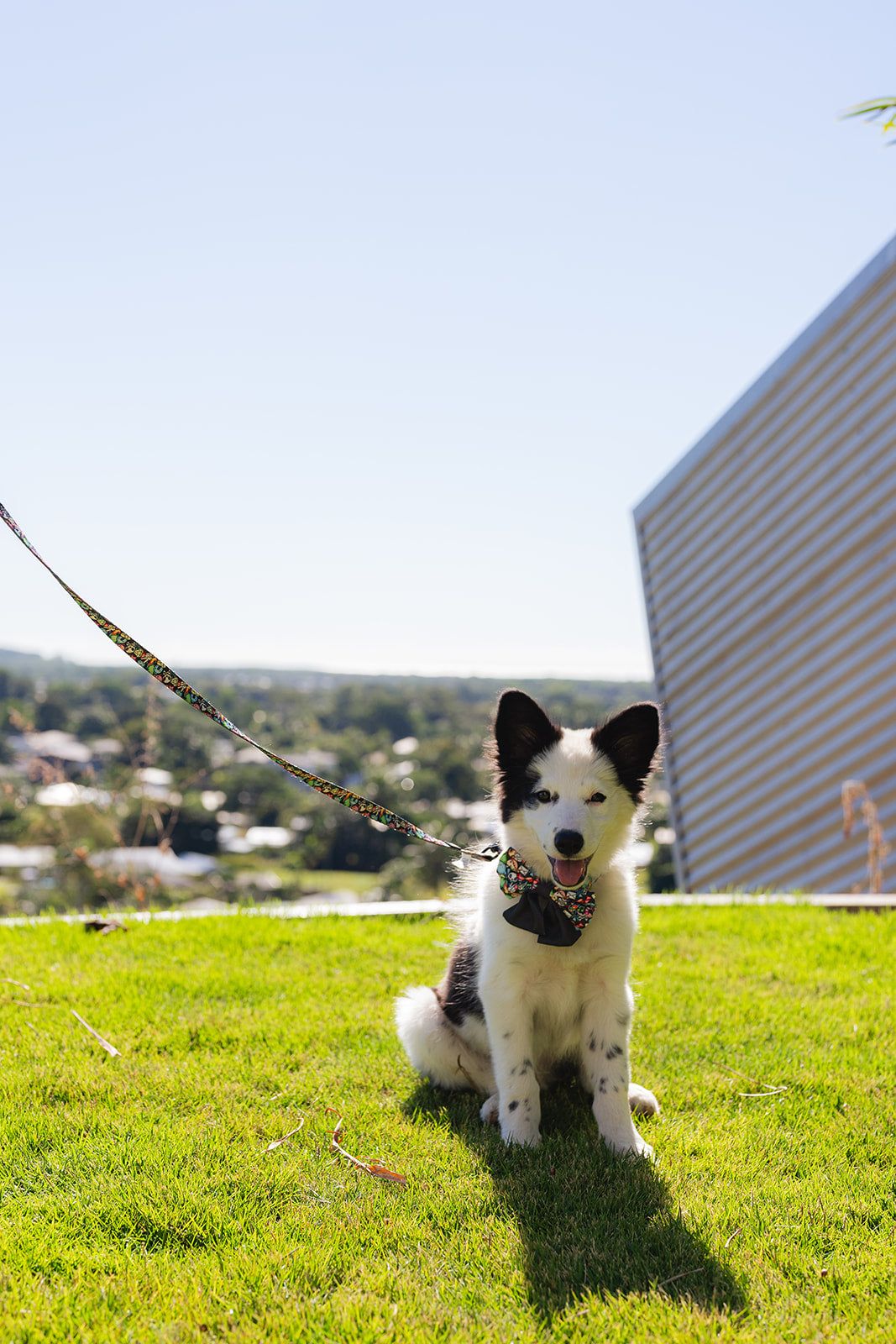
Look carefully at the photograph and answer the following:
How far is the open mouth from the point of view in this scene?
91.4 inches

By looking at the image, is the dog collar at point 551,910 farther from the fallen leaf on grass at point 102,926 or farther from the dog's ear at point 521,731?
the fallen leaf on grass at point 102,926

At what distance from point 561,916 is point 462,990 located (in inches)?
21.0

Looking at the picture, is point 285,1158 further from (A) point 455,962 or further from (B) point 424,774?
(B) point 424,774

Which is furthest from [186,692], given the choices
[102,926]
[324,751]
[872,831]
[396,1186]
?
[324,751]

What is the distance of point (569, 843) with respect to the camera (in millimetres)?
2256

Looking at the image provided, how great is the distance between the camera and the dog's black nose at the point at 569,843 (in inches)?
88.8

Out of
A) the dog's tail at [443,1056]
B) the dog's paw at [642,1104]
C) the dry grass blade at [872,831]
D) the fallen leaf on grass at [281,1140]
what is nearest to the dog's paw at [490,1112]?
Answer: the dog's tail at [443,1056]

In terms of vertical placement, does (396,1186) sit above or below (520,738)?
below

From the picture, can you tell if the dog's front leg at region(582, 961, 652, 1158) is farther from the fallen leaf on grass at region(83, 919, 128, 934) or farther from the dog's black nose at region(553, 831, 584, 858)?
the fallen leaf on grass at region(83, 919, 128, 934)

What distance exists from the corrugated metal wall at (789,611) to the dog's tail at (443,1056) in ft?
16.1

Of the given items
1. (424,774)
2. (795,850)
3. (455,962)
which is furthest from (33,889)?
(455,962)

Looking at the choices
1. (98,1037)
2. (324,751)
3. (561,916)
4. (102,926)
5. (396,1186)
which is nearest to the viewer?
(396,1186)

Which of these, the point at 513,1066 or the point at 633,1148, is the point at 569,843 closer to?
the point at 513,1066

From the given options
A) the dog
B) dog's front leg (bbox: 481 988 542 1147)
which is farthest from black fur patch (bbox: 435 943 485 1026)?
dog's front leg (bbox: 481 988 542 1147)
